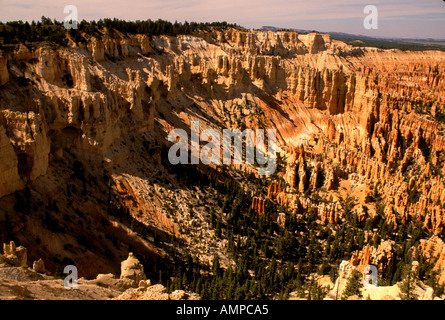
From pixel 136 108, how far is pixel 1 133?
61.4 feet

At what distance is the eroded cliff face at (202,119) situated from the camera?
30172 millimetres

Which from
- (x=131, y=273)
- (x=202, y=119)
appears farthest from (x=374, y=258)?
(x=202, y=119)

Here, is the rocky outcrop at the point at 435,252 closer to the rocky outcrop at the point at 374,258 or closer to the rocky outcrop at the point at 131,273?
the rocky outcrop at the point at 374,258

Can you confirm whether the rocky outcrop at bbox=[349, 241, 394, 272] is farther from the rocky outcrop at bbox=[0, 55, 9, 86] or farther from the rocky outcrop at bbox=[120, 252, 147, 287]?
the rocky outcrop at bbox=[0, 55, 9, 86]

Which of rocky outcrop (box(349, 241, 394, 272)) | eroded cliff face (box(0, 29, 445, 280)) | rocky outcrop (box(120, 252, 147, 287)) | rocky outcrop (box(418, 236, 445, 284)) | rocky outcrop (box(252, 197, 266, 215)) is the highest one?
eroded cliff face (box(0, 29, 445, 280))

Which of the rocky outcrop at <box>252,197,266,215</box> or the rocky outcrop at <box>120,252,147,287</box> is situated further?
the rocky outcrop at <box>252,197,266,215</box>

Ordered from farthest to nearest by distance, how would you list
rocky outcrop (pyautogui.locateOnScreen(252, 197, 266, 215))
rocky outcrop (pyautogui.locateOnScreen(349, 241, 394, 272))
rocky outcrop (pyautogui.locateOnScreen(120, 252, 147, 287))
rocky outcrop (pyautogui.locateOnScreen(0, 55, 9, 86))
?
rocky outcrop (pyautogui.locateOnScreen(252, 197, 266, 215)) < rocky outcrop (pyautogui.locateOnScreen(0, 55, 9, 86)) < rocky outcrop (pyautogui.locateOnScreen(349, 241, 394, 272)) < rocky outcrop (pyautogui.locateOnScreen(120, 252, 147, 287))

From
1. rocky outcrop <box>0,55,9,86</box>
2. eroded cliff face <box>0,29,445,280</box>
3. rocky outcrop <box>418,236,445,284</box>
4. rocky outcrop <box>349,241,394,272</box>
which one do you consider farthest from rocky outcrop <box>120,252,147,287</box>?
rocky outcrop <box>418,236,445,284</box>

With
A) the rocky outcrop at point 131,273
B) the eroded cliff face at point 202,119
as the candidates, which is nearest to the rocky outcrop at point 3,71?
the eroded cliff face at point 202,119

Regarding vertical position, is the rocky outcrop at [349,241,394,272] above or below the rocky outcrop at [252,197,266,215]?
below

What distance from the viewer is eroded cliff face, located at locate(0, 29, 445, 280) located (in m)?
30.2

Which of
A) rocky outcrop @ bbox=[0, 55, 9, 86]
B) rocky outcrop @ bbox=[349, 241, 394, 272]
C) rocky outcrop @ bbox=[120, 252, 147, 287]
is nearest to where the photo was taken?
rocky outcrop @ bbox=[120, 252, 147, 287]

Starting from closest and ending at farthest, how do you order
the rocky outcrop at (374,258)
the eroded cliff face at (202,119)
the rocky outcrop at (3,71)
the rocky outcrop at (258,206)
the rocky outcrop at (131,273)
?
the rocky outcrop at (131,273) → the rocky outcrop at (374,258) → the rocky outcrop at (3,71) → the eroded cliff face at (202,119) → the rocky outcrop at (258,206)
